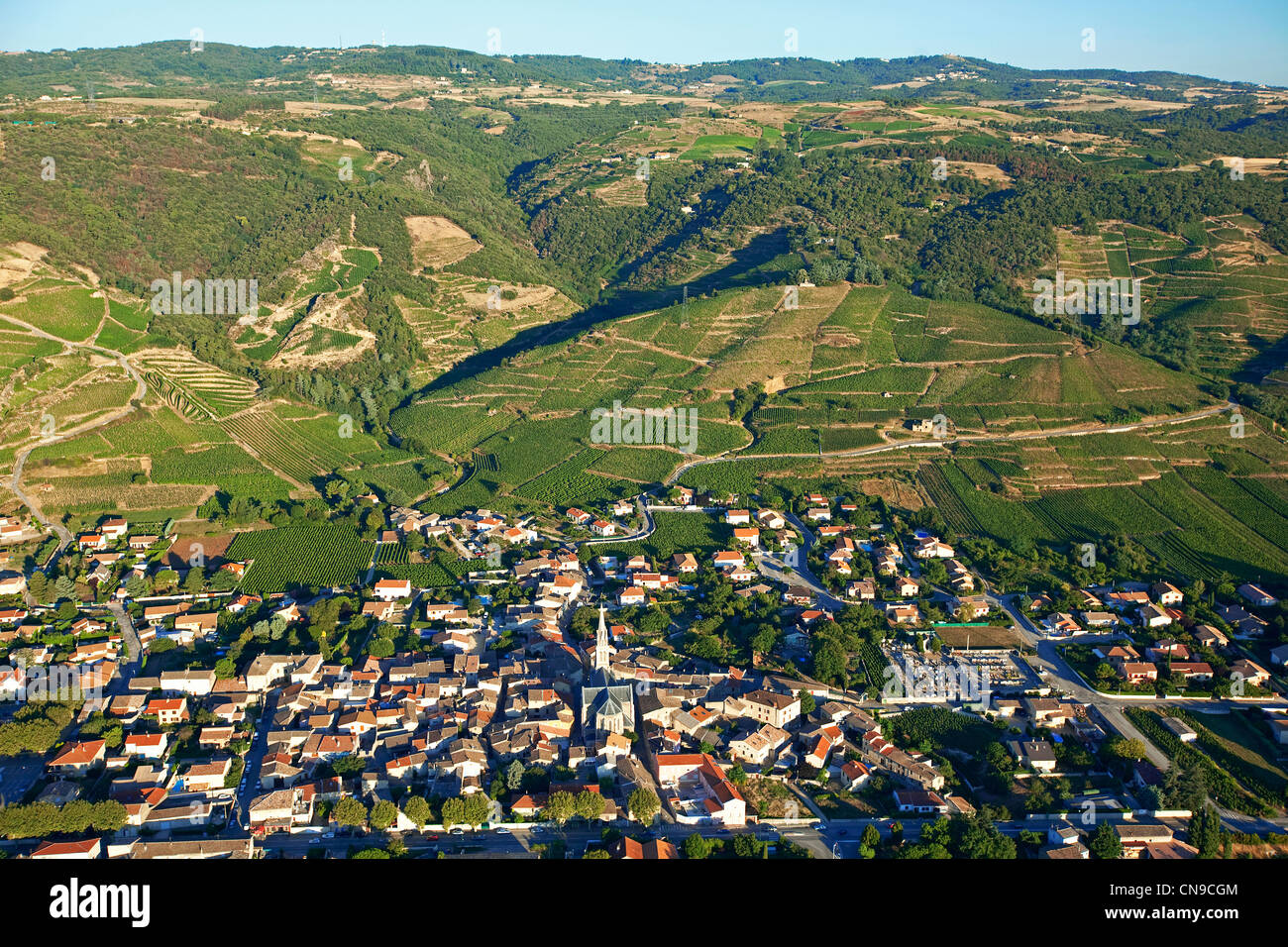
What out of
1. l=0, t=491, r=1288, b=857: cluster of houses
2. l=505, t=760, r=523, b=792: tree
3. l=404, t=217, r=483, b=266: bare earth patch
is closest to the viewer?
l=505, t=760, r=523, b=792: tree

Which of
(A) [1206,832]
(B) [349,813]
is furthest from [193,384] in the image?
(A) [1206,832]

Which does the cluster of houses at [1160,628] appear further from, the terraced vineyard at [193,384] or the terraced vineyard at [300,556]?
the terraced vineyard at [193,384]

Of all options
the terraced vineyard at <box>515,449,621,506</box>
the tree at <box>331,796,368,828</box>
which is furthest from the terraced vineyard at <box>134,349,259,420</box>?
the tree at <box>331,796,368,828</box>

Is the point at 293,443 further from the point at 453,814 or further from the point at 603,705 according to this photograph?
the point at 453,814

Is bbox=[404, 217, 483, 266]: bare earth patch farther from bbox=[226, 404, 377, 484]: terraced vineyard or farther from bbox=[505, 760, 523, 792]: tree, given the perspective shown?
bbox=[505, 760, 523, 792]: tree

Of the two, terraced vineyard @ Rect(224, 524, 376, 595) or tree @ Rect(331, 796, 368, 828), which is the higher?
terraced vineyard @ Rect(224, 524, 376, 595)

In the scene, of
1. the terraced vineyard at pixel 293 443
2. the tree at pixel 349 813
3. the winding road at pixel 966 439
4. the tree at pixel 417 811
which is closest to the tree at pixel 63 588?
the terraced vineyard at pixel 293 443
